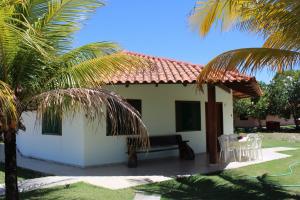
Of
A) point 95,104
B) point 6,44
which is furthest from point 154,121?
point 6,44

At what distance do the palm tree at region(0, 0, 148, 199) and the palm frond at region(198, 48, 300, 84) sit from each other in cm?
163

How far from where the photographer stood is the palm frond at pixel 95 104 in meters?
6.17

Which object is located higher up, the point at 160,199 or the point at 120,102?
the point at 120,102

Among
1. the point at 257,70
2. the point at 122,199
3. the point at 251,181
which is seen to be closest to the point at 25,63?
the point at 122,199

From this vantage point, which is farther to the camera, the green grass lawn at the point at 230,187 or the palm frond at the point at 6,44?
the green grass lawn at the point at 230,187

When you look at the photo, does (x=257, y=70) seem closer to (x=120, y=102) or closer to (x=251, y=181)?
(x=120, y=102)

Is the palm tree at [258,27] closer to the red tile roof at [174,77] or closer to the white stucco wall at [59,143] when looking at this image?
the red tile roof at [174,77]

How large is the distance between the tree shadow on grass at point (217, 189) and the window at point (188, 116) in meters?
5.09

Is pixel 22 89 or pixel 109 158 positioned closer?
pixel 22 89

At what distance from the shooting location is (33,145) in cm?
1623

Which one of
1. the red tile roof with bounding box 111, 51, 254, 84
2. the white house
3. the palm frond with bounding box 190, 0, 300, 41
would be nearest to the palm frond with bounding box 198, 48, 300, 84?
the palm frond with bounding box 190, 0, 300, 41

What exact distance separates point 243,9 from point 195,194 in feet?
13.1

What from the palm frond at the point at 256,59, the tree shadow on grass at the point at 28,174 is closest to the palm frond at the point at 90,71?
the palm frond at the point at 256,59

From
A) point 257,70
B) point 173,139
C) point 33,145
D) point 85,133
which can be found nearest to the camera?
point 257,70
